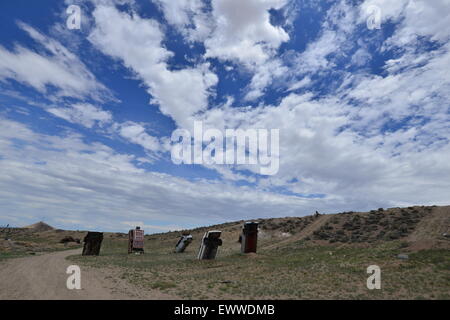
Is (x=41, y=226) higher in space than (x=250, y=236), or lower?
lower

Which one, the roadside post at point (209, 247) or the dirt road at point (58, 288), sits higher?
the roadside post at point (209, 247)

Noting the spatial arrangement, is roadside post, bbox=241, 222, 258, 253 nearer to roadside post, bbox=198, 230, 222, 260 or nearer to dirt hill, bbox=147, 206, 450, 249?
roadside post, bbox=198, 230, 222, 260

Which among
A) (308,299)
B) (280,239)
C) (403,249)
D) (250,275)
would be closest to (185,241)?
(280,239)

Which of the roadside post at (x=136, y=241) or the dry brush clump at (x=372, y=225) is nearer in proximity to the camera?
the dry brush clump at (x=372, y=225)

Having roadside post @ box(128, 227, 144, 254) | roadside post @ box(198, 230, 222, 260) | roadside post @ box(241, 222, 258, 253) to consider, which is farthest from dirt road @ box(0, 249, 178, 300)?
roadside post @ box(128, 227, 144, 254)

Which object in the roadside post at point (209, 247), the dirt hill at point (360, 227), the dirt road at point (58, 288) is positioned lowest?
the dirt road at point (58, 288)

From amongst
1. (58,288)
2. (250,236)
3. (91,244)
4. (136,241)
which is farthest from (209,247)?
(58,288)

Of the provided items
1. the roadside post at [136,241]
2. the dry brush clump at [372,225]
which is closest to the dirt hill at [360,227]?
the dry brush clump at [372,225]

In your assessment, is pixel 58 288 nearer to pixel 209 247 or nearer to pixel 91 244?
pixel 209 247

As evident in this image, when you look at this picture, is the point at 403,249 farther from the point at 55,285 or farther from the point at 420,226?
the point at 55,285

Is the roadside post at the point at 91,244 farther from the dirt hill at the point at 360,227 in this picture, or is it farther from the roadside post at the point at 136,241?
the dirt hill at the point at 360,227
